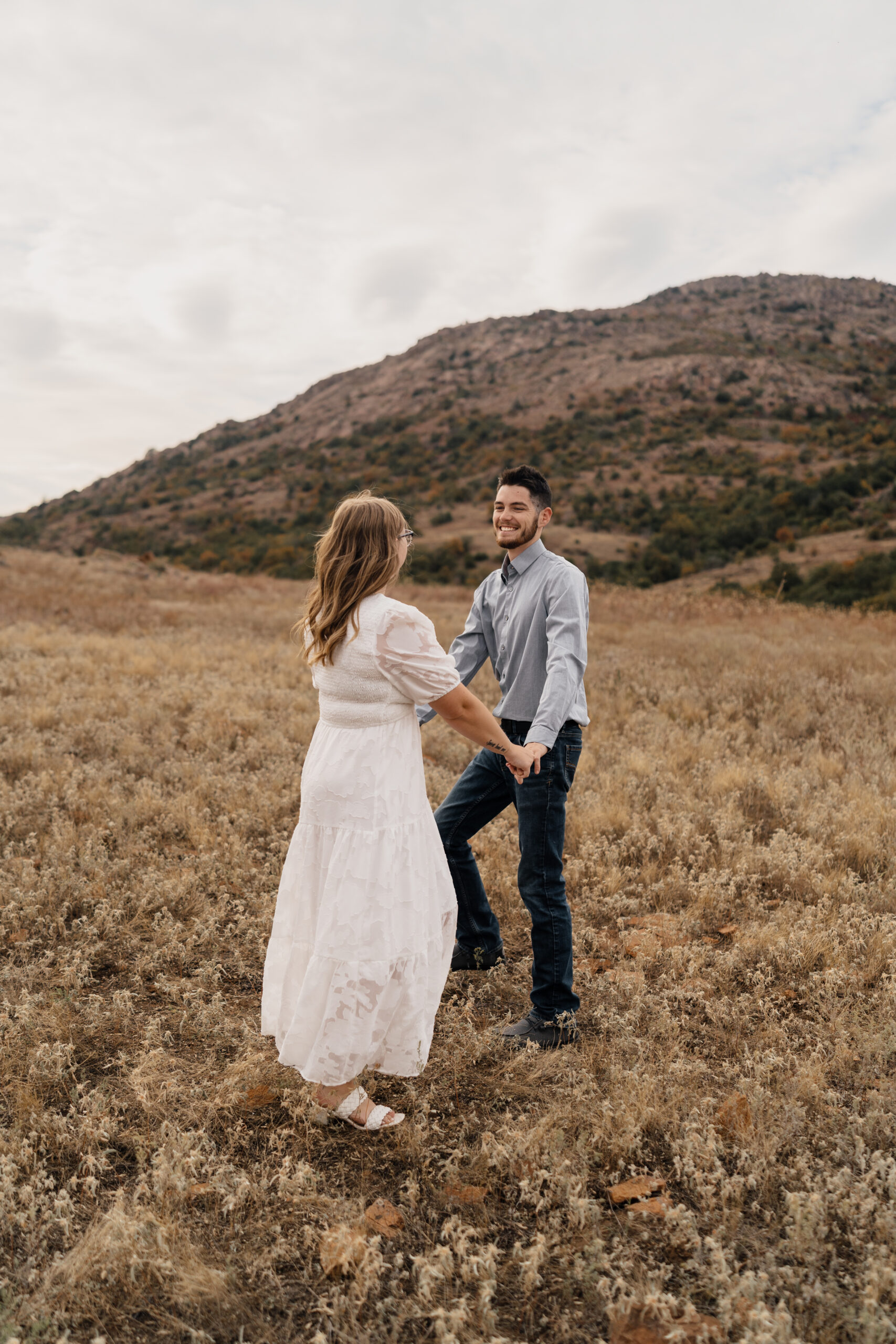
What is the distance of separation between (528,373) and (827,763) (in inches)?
4028

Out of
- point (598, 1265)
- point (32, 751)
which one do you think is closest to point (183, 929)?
point (598, 1265)

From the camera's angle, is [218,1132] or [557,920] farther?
[557,920]

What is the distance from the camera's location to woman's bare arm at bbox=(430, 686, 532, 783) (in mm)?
2703

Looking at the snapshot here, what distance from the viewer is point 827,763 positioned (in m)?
6.82

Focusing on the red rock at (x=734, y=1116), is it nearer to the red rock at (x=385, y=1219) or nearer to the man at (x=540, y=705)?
the man at (x=540, y=705)

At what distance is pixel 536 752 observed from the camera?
3.05m

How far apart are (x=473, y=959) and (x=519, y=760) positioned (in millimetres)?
1766

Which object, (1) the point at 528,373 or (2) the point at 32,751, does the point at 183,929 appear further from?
(1) the point at 528,373

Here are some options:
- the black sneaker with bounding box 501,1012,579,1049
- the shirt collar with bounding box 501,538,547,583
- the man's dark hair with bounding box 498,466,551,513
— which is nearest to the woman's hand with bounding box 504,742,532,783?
the shirt collar with bounding box 501,538,547,583

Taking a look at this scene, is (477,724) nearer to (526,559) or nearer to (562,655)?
(562,655)

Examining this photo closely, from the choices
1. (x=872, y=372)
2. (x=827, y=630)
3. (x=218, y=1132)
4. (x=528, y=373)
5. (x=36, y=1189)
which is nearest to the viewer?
(x=36, y=1189)

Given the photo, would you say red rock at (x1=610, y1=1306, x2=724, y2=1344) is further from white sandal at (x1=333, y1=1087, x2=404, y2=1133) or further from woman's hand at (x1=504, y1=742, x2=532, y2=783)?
woman's hand at (x1=504, y1=742, x2=532, y2=783)

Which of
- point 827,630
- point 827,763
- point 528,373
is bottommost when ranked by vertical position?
point 827,763

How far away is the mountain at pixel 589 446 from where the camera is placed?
4031 cm
